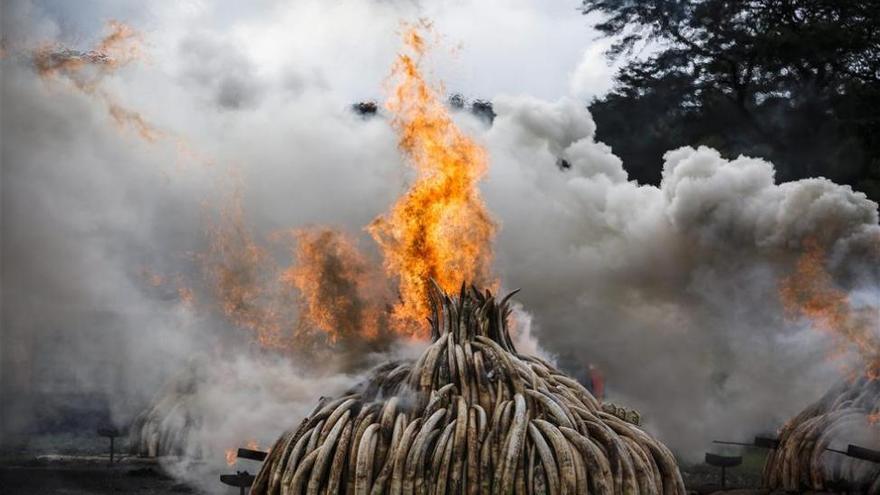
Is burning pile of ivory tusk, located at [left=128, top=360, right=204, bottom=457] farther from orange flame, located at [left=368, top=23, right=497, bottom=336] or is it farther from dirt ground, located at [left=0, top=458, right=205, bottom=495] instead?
orange flame, located at [left=368, top=23, right=497, bottom=336]

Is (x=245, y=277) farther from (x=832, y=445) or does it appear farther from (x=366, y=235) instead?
(x=832, y=445)

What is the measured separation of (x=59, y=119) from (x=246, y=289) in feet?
15.4

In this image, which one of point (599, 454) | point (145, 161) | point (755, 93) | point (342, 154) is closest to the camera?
point (599, 454)

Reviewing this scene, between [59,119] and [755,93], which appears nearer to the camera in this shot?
[59,119]

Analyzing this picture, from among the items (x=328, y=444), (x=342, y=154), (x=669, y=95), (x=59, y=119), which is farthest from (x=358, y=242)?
(x=669, y=95)

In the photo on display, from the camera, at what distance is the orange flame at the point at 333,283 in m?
21.4

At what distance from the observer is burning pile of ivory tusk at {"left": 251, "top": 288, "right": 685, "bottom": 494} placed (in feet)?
38.6

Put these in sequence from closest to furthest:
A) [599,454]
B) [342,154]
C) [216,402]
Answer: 1. [599,454]
2. [216,402]
3. [342,154]

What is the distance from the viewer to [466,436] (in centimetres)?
1191

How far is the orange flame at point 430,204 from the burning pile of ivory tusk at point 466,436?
2518mm

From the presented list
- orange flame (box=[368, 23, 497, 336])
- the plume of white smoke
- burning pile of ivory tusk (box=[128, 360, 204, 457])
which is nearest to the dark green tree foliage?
the plume of white smoke

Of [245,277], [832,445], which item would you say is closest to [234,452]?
[245,277]

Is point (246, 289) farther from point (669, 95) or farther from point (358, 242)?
point (669, 95)

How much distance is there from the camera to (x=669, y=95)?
31.0 metres
